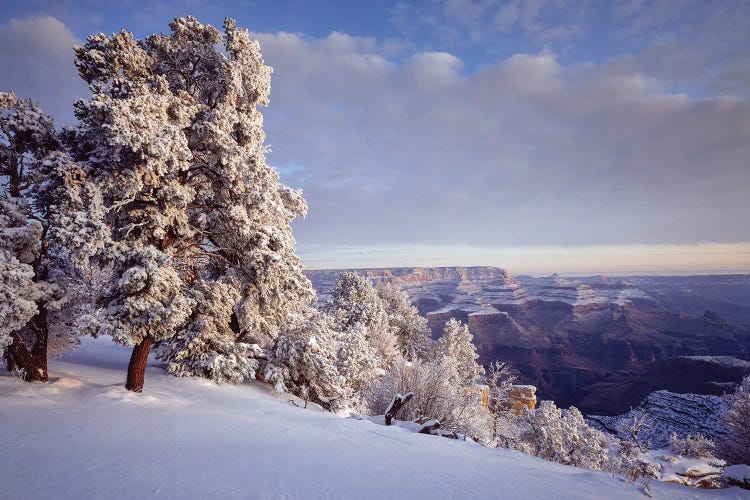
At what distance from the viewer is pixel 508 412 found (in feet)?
120

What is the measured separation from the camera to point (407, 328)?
132 ft

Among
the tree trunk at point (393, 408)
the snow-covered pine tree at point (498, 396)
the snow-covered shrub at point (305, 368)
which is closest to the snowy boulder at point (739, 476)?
the snow-covered pine tree at point (498, 396)

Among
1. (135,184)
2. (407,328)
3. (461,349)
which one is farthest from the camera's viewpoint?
(407,328)

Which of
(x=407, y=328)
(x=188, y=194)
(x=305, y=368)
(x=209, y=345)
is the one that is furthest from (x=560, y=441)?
(x=188, y=194)

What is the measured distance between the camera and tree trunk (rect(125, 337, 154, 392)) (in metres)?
7.84

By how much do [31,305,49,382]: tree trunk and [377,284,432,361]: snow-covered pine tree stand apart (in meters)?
32.2

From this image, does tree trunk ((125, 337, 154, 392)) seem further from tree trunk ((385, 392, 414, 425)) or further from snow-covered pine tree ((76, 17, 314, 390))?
tree trunk ((385, 392, 414, 425))

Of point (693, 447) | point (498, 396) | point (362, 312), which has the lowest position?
point (693, 447)

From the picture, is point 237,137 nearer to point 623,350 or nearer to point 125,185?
point 125,185

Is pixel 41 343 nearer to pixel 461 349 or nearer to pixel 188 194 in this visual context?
pixel 188 194

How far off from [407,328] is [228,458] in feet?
121

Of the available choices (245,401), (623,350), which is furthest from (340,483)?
(623,350)

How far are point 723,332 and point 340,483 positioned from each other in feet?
887

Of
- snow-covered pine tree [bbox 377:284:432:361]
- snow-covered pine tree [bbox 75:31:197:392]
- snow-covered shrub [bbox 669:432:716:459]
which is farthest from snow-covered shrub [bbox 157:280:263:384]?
snow-covered shrub [bbox 669:432:716:459]
